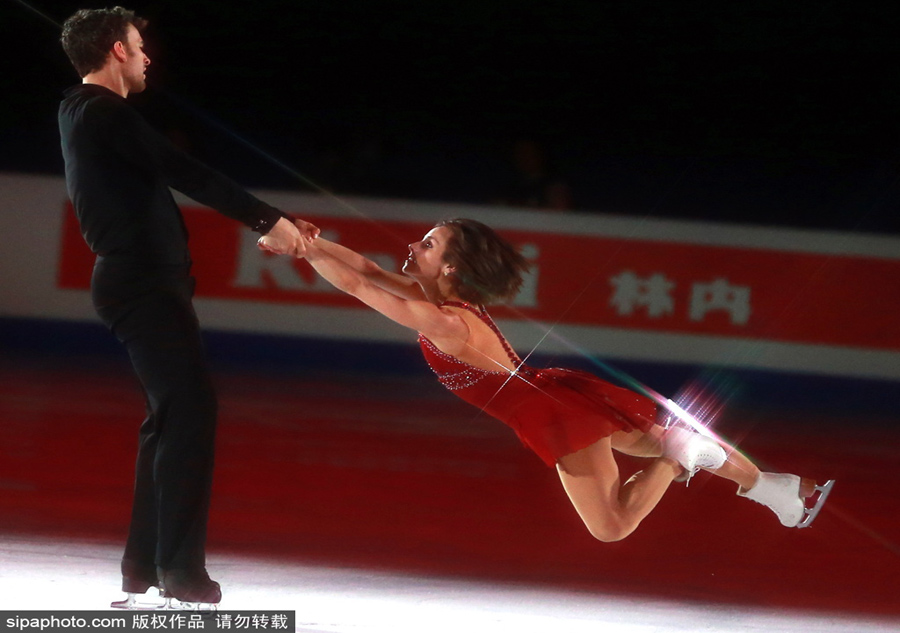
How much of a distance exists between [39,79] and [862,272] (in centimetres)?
677

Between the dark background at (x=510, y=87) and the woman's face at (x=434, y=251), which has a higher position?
the dark background at (x=510, y=87)

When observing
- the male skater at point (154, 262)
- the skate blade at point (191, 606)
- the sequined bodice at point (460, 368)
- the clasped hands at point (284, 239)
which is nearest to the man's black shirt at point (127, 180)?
the male skater at point (154, 262)

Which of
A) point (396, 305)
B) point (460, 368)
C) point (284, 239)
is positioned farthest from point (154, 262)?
point (460, 368)

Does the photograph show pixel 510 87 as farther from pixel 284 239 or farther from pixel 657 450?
pixel 284 239

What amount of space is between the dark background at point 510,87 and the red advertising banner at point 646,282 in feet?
2.91

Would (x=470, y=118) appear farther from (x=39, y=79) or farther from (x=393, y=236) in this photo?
(x=39, y=79)

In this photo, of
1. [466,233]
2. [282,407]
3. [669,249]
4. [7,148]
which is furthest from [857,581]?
[7,148]

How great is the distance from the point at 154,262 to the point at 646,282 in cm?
532

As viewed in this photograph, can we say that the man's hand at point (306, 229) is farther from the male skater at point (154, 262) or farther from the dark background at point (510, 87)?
the dark background at point (510, 87)

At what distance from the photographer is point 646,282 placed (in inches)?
291

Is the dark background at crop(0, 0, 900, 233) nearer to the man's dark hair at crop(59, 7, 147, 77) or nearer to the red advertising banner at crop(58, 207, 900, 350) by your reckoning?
the red advertising banner at crop(58, 207, 900, 350)

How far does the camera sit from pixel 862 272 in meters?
7.36

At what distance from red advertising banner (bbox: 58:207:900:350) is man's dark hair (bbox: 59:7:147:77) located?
4.83 metres

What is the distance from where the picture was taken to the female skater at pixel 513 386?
2.86 metres
